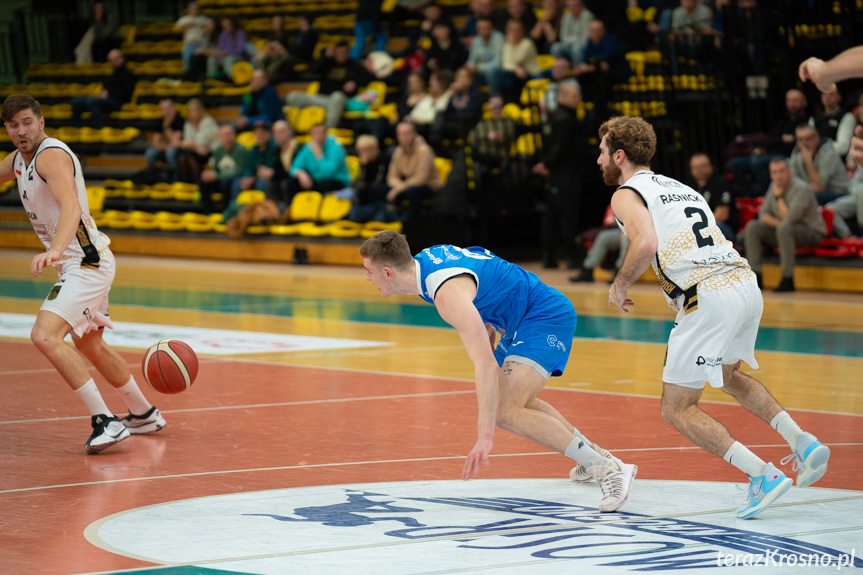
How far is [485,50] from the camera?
20.4 meters

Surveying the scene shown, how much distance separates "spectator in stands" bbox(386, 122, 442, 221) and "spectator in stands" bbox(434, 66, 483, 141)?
72 centimetres

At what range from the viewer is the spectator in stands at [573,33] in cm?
1925

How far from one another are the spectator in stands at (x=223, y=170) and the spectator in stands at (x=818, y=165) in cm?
954

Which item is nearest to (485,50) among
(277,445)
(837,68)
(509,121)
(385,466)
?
(509,121)

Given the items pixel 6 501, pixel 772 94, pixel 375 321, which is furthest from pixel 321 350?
pixel 772 94

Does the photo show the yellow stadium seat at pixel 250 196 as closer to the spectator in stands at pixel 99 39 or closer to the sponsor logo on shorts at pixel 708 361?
the spectator in stands at pixel 99 39

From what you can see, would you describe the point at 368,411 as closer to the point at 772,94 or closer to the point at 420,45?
the point at 772,94

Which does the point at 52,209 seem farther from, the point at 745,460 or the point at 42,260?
the point at 745,460

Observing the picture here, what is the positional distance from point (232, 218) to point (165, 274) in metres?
2.33

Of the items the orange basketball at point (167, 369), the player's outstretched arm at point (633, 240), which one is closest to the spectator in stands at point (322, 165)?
the orange basketball at point (167, 369)

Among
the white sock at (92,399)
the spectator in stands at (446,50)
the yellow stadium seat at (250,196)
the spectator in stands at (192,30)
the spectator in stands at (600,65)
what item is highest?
the spectator in stands at (192,30)

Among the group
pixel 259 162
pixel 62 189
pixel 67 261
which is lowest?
pixel 67 261

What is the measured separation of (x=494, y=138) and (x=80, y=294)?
11833mm

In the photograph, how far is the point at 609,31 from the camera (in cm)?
2006
